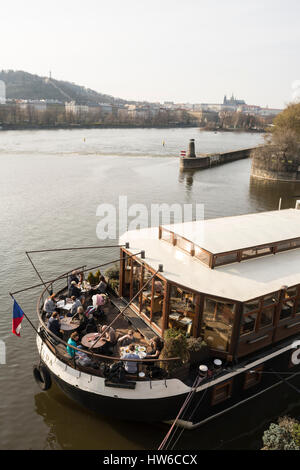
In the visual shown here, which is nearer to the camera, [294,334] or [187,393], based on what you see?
[187,393]

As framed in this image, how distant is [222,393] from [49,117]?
14264 cm

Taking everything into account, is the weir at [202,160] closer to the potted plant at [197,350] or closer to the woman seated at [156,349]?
the potted plant at [197,350]

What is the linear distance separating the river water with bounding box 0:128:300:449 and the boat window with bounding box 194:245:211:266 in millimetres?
4854

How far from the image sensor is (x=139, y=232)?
1409 cm

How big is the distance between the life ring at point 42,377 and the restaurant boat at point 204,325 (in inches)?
1.7

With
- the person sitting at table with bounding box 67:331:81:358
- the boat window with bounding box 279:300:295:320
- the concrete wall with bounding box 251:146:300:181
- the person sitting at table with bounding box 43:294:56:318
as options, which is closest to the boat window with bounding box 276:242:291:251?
the boat window with bounding box 279:300:295:320

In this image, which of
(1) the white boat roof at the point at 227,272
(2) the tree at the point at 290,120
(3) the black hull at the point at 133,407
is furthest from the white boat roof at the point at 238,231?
(2) the tree at the point at 290,120

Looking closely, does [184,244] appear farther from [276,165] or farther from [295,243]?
[276,165]

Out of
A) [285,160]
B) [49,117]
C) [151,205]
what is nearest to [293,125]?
[285,160]

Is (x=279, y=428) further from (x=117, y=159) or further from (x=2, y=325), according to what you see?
(x=117, y=159)

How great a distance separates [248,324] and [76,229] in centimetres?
2060

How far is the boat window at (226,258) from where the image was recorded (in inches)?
448

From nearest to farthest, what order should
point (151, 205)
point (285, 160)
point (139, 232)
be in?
point (139, 232)
point (151, 205)
point (285, 160)
